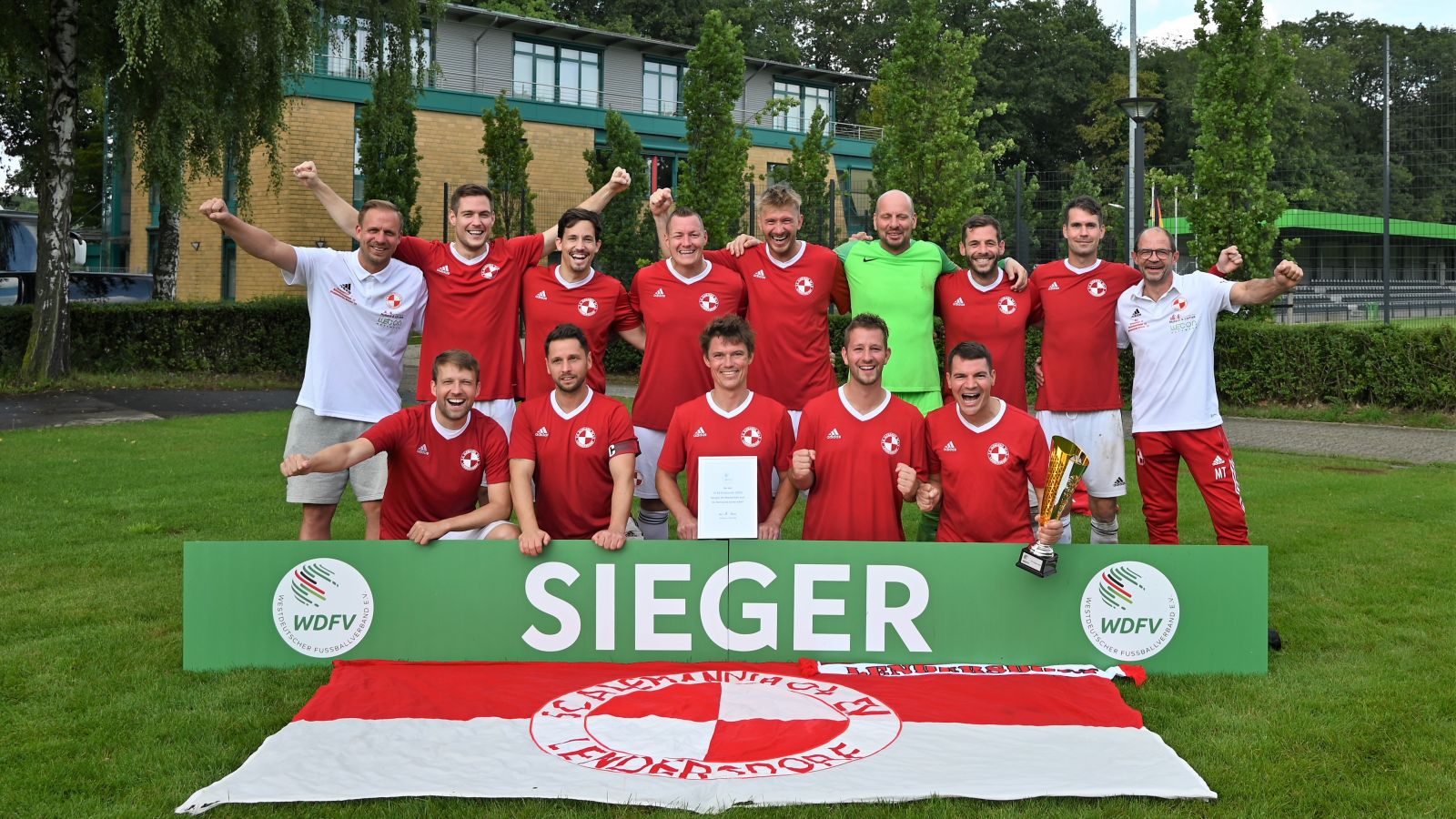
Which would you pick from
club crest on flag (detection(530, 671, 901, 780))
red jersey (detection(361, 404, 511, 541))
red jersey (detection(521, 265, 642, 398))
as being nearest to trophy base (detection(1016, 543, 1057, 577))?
club crest on flag (detection(530, 671, 901, 780))

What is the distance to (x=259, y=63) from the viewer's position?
1798 cm

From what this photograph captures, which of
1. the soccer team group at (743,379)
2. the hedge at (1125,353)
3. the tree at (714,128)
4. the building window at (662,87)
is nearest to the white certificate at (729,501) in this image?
the soccer team group at (743,379)

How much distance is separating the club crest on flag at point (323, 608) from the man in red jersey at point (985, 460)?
273 centimetres

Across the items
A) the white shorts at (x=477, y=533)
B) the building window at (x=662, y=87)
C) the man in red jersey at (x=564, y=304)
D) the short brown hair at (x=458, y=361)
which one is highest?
the building window at (x=662, y=87)

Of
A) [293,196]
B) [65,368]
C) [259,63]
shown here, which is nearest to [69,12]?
[259,63]

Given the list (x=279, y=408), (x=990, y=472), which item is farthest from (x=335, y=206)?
(x=279, y=408)

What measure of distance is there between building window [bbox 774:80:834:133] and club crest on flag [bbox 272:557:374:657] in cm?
3856

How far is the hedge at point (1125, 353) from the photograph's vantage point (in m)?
15.4

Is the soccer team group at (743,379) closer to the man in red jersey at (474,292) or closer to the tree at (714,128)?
the man in red jersey at (474,292)

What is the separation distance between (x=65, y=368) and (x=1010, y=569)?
57.9 ft

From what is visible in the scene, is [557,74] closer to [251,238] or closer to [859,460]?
[251,238]

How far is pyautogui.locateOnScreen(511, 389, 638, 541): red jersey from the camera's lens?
233 inches

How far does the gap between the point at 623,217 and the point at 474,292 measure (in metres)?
20.8

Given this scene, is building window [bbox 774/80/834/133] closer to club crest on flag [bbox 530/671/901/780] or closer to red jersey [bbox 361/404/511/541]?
red jersey [bbox 361/404/511/541]
